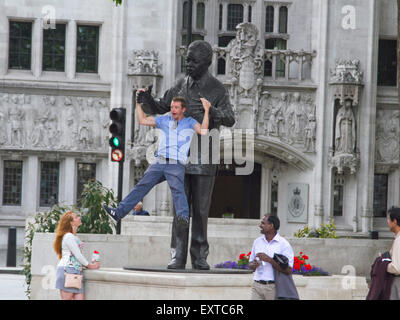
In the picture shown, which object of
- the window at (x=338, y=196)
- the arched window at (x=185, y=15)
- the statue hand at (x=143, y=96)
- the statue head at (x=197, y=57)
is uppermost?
the arched window at (x=185, y=15)

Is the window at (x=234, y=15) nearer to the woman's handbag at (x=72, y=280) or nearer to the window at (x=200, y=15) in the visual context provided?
the window at (x=200, y=15)

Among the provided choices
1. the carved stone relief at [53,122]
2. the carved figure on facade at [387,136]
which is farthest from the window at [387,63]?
the carved stone relief at [53,122]

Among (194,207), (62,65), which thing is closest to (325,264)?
(194,207)

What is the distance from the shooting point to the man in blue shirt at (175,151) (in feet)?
39.5

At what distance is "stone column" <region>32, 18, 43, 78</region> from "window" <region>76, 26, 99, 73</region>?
1.22 metres

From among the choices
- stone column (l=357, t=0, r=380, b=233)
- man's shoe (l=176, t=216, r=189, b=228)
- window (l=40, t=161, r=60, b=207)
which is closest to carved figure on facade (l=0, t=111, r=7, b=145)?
window (l=40, t=161, r=60, b=207)

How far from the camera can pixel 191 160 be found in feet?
40.5

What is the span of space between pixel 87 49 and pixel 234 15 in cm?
504

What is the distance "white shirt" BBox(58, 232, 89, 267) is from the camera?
1231cm

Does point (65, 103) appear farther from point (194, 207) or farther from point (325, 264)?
point (194, 207)

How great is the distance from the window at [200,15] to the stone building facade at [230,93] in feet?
0.15

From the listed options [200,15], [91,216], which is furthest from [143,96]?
[200,15]

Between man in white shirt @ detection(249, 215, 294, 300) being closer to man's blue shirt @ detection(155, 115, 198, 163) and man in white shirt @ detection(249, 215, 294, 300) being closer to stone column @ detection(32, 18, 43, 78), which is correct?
man's blue shirt @ detection(155, 115, 198, 163)

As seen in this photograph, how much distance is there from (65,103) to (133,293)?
22.6 metres
